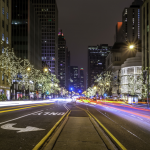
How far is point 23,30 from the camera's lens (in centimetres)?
9512

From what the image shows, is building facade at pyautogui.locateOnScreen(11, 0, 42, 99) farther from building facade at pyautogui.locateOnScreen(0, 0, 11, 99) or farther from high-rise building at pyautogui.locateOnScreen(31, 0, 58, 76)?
high-rise building at pyautogui.locateOnScreen(31, 0, 58, 76)

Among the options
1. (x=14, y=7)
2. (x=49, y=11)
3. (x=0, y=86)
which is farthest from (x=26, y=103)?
(x=49, y=11)

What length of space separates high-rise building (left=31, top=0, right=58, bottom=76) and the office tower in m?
63.9

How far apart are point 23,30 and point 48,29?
77.4 metres

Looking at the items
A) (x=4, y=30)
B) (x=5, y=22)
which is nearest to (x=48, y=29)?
(x=5, y=22)

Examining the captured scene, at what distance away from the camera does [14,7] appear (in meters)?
99.9

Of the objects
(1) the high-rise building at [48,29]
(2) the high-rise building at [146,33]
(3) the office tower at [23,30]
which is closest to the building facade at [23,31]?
(3) the office tower at [23,30]

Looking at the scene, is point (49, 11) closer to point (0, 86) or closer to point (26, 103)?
point (0, 86)

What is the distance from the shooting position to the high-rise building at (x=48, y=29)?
550ft

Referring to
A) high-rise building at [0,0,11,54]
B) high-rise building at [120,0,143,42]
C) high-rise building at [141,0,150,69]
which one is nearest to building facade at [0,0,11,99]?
high-rise building at [0,0,11,54]

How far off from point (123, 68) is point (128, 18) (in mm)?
113828

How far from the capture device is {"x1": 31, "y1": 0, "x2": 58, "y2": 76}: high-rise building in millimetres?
167750

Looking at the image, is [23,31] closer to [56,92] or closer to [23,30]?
[23,30]

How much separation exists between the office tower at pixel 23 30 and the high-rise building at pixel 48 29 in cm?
6390
